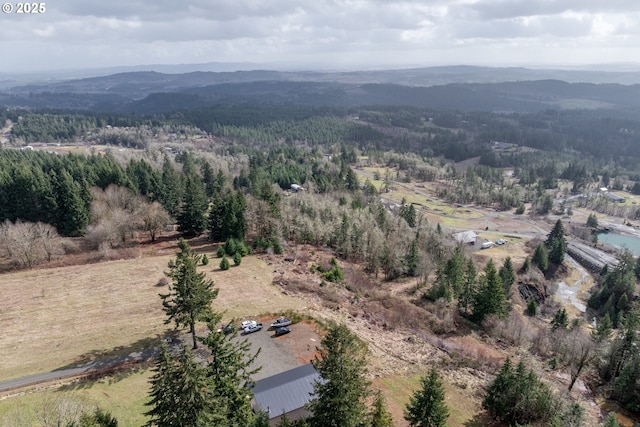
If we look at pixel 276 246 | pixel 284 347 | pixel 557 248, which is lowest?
pixel 557 248

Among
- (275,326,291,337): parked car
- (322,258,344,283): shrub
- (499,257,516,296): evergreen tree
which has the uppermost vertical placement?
(275,326,291,337): parked car

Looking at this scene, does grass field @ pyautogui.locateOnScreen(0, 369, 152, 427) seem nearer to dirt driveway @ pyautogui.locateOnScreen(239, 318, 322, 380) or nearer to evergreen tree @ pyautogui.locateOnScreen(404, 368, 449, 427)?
dirt driveway @ pyautogui.locateOnScreen(239, 318, 322, 380)

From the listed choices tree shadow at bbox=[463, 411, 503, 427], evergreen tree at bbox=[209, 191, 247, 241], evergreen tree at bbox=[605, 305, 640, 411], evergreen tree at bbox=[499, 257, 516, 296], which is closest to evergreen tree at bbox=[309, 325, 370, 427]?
tree shadow at bbox=[463, 411, 503, 427]

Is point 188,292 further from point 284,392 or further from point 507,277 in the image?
point 507,277

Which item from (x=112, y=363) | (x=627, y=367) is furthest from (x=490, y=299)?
(x=112, y=363)

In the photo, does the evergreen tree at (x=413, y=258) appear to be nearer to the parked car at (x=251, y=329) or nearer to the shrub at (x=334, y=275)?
the shrub at (x=334, y=275)

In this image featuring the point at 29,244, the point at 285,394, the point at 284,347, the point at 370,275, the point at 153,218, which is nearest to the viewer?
the point at 285,394

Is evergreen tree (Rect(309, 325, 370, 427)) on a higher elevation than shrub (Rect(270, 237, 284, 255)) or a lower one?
higher

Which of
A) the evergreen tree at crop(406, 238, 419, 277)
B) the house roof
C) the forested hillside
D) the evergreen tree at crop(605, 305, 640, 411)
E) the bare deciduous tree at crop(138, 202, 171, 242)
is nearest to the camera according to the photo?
the forested hillside
